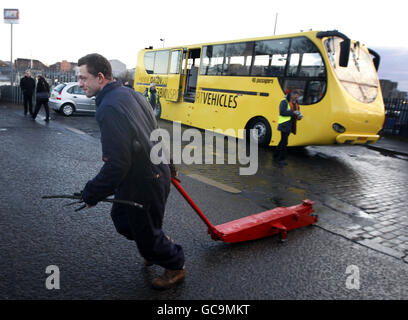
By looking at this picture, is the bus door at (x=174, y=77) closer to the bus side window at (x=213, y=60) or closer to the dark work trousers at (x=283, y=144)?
the bus side window at (x=213, y=60)

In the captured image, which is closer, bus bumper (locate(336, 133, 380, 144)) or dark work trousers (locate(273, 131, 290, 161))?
dark work trousers (locate(273, 131, 290, 161))

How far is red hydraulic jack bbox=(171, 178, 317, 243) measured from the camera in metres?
3.41

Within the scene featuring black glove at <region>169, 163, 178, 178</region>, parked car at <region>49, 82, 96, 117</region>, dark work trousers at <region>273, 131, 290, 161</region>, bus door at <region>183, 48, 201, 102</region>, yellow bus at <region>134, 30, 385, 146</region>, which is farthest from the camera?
parked car at <region>49, 82, 96, 117</region>

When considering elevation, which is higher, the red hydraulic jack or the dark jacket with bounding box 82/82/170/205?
the dark jacket with bounding box 82/82/170/205

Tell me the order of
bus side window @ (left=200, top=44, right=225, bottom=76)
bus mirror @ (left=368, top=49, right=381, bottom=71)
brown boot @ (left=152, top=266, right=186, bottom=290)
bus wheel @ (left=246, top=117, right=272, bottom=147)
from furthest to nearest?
bus side window @ (left=200, top=44, right=225, bottom=76)
bus mirror @ (left=368, top=49, right=381, bottom=71)
bus wheel @ (left=246, top=117, right=272, bottom=147)
brown boot @ (left=152, top=266, right=186, bottom=290)

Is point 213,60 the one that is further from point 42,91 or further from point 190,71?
point 42,91

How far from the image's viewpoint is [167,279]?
2713 millimetres

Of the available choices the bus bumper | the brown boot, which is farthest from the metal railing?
the brown boot

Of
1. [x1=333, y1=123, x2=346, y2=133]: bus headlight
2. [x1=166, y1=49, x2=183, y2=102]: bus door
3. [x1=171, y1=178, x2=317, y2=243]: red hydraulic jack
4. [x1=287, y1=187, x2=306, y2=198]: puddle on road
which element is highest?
[x1=166, y1=49, x2=183, y2=102]: bus door

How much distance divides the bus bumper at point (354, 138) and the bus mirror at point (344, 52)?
5.88 feet

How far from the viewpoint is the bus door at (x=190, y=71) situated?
1391cm

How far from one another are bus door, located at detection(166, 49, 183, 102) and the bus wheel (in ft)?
14.6

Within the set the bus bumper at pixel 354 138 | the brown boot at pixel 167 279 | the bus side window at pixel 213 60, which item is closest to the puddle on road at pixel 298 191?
the bus bumper at pixel 354 138

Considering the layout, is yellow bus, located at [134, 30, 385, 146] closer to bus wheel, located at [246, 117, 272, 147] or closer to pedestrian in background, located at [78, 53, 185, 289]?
bus wheel, located at [246, 117, 272, 147]
